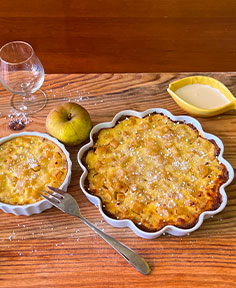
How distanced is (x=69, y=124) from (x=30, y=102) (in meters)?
0.38

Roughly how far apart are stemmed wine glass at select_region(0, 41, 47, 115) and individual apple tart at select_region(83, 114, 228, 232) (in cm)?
41

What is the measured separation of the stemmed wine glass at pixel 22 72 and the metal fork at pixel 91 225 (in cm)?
56

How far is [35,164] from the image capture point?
5.49ft

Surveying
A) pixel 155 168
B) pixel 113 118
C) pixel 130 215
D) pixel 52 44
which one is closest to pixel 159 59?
pixel 52 44

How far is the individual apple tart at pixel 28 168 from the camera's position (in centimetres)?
160

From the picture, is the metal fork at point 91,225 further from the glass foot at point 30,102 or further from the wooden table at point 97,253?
the glass foot at point 30,102

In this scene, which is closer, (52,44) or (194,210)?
(194,210)

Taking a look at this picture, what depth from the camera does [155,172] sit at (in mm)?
1674

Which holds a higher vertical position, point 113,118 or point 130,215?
point 113,118

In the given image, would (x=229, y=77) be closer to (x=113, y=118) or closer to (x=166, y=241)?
(x=113, y=118)

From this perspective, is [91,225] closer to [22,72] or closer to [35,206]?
[35,206]

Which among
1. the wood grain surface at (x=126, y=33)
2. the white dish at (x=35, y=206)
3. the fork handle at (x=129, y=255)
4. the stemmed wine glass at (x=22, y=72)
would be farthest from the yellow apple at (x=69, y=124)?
the wood grain surface at (x=126, y=33)

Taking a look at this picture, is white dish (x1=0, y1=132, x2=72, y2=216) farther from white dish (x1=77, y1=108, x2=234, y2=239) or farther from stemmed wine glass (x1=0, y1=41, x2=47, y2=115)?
stemmed wine glass (x1=0, y1=41, x2=47, y2=115)

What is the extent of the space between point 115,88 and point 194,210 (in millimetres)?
793
